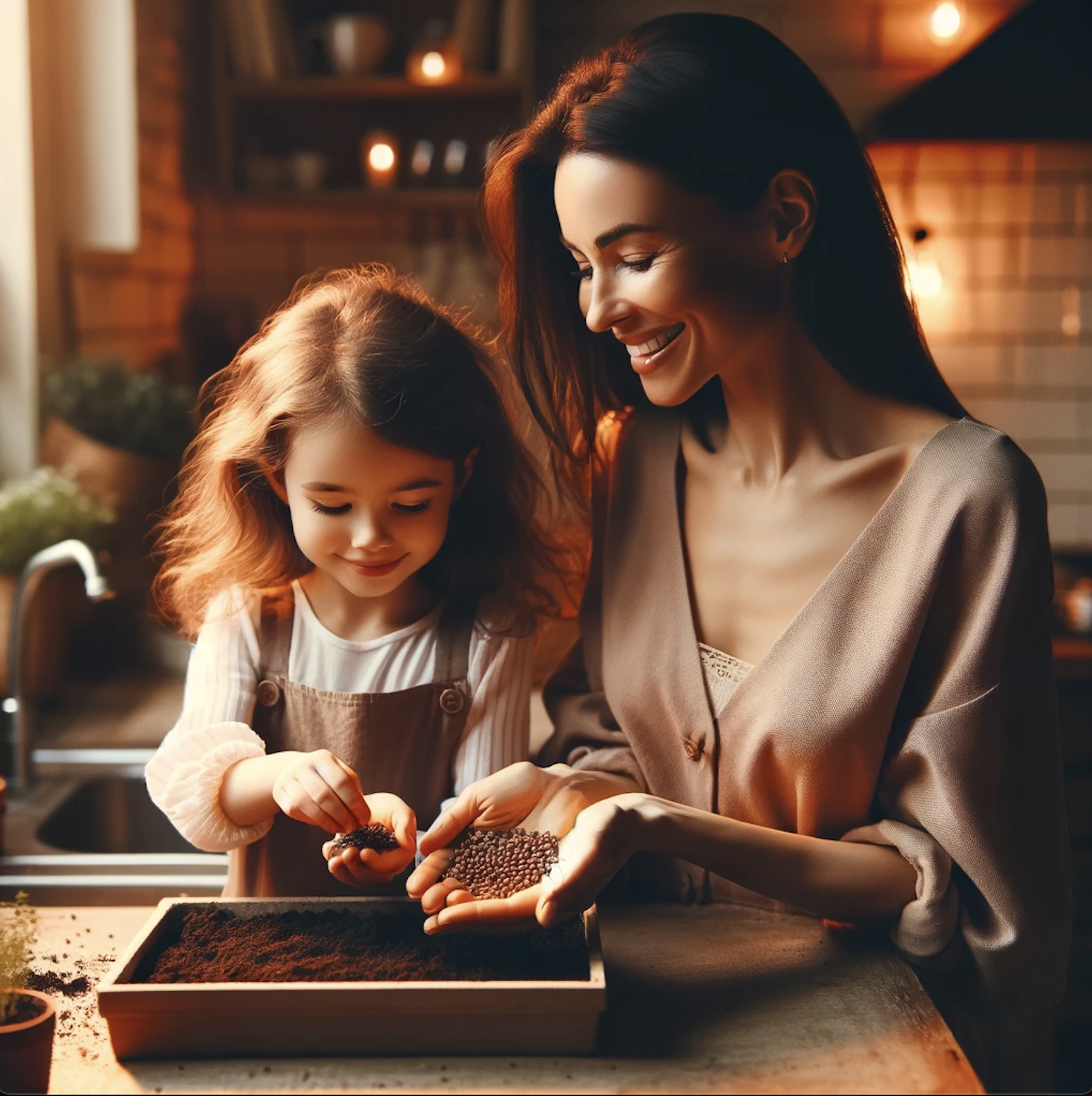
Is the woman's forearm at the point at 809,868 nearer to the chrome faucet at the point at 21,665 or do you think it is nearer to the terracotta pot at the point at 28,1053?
the terracotta pot at the point at 28,1053

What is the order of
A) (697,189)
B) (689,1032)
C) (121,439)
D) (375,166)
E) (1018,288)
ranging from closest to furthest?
(689,1032)
(697,189)
(121,439)
(375,166)
(1018,288)

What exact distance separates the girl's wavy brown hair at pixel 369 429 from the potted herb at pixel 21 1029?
1.43 feet

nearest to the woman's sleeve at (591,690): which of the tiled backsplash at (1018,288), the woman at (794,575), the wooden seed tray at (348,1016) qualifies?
the woman at (794,575)

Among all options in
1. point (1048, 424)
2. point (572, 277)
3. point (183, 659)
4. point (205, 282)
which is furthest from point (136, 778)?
point (1048, 424)

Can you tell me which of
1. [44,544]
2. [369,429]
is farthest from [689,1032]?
[44,544]

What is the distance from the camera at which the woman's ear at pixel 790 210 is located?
114 centimetres

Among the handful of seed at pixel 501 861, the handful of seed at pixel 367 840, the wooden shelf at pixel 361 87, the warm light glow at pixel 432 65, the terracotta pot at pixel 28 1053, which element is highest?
the warm light glow at pixel 432 65

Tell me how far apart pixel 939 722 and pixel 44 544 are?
163 centimetres

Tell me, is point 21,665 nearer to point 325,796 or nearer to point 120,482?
point 120,482

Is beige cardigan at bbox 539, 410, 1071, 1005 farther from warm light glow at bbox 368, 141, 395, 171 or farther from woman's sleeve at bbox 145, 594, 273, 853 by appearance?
warm light glow at bbox 368, 141, 395, 171

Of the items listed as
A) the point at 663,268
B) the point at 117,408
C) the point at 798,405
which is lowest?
the point at 117,408

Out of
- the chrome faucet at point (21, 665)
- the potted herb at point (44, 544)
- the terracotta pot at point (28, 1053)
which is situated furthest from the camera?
the potted herb at point (44, 544)

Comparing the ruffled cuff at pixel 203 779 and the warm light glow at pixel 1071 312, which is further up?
the warm light glow at pixel 1071 312

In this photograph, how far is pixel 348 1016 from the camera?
93 centimetres
